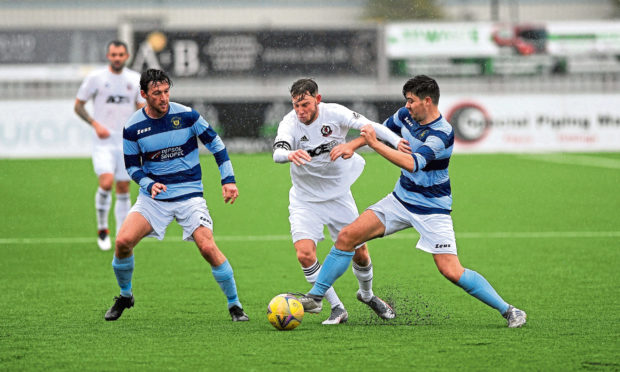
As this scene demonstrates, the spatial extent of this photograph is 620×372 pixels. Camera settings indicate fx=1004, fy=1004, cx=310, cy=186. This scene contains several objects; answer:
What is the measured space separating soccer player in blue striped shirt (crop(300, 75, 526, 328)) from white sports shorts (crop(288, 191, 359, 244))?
1.26 ft

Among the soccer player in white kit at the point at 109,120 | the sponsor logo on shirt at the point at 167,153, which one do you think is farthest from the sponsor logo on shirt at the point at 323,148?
the soccer player in white kit at the point at 109,120

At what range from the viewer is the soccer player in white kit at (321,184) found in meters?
6.85

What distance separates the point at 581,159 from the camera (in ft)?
75.2

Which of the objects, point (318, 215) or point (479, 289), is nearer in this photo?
point (479, 289)

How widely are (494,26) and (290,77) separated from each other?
559 cm

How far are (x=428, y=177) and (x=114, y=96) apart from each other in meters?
5.28

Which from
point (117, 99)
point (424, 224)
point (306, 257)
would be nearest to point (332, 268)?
point (306, 257)

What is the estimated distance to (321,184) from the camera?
715cm

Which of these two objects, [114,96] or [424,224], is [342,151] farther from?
[114,96]

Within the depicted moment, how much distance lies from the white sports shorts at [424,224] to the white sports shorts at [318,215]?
0.43 m

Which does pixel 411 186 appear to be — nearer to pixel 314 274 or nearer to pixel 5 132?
pixel 314 274

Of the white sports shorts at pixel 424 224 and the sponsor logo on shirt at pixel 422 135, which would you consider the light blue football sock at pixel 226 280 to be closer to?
the white sports shorts at pixel 424 224

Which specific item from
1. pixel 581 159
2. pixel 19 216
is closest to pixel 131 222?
pixel 19 216

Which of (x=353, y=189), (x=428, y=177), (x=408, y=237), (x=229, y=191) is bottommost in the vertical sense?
(x=353, y=189)
